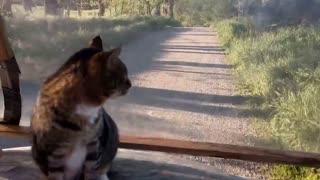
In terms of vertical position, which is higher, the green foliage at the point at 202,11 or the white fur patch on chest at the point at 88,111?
the green foliage at the point at 202,11

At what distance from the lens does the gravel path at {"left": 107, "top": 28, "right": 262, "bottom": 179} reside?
2568 mm

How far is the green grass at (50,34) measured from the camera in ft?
8.86

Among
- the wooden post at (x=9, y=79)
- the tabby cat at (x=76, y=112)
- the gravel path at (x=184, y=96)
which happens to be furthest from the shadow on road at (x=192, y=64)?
the tabby cat at (x=76, y=112)

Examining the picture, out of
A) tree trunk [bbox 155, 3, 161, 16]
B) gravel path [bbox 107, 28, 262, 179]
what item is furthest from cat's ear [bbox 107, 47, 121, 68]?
tree trunk [bbox 155, 3, 161, 16]

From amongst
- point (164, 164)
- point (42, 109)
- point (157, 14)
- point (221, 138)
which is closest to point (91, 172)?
point (42, 109)

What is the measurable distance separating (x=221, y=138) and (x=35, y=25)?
1486 millimetres

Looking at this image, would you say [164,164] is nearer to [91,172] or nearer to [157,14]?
[91,172]

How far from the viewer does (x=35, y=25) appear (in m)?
3.47

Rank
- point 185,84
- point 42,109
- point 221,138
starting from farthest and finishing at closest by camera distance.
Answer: point 185,84, point 221,138, point 42,109

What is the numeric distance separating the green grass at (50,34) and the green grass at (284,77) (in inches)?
25.1

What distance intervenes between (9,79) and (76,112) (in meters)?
0.45

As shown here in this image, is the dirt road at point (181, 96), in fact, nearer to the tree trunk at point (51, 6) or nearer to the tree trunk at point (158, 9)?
the tree trunk at point (158, 9)

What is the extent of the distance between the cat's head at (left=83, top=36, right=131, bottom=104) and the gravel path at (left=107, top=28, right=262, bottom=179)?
1161 millimetres

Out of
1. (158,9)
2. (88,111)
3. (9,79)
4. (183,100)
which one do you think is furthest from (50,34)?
(88,111)
